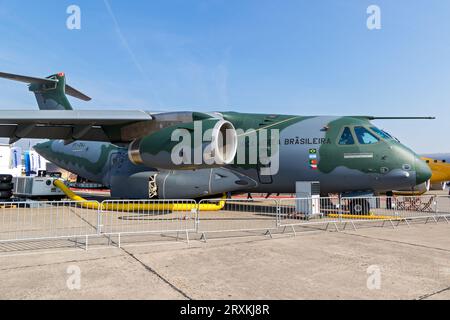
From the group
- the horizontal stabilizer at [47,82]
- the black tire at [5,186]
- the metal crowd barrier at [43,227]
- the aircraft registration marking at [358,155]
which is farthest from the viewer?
the black tire at [5,186]

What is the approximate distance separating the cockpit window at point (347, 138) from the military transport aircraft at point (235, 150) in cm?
3

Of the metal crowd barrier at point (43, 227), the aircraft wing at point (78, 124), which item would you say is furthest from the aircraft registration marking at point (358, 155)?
the metal crowd barrier at point (43, 227)

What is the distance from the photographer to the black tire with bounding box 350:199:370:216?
10.6m

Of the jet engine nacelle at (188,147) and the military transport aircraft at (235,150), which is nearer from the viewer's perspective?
the jet engine nacelle at (188,147)

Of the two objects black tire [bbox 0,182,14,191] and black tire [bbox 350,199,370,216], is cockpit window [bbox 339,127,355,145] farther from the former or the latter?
black tire [bbox 0,182,14,191]

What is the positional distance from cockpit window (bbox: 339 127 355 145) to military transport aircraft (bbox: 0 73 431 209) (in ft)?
0.10

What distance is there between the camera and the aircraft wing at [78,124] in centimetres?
922

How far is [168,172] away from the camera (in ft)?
41.1

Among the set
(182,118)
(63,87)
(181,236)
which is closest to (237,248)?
(181,236)

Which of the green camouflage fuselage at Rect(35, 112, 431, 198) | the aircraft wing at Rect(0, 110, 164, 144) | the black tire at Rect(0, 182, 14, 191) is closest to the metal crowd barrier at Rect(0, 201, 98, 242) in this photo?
the aircraft wing at Rect(0, 110, 164, 144)

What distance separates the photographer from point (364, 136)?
10.7 meters

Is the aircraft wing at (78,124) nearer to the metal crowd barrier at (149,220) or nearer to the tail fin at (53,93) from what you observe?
the metal crowd barrier at (149,220)

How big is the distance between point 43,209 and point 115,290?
10292mm

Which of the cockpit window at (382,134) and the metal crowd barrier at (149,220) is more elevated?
the cockpit window at (382,134)
